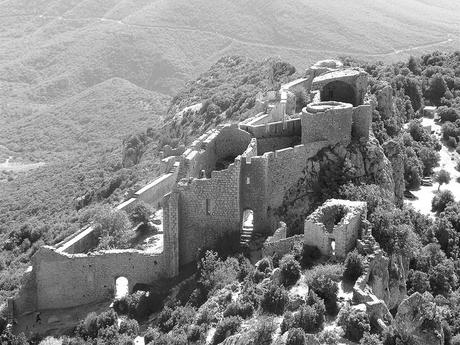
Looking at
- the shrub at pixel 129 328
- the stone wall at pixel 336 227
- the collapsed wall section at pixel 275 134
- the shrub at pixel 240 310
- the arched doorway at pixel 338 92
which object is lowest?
the shrub at pixel 129 328

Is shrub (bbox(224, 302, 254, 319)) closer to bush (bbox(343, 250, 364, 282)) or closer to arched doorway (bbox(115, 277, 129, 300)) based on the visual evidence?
bush (bbox(343, 250, 364, 282))

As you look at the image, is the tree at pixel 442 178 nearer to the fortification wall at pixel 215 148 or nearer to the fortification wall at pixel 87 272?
the fortification wall at pixel 215 148

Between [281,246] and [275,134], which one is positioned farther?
[275,134]

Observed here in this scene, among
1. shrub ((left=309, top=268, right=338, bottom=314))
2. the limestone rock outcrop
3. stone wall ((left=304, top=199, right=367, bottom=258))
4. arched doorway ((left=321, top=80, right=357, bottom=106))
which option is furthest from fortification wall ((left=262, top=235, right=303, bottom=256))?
arched doorway ((left=321, top=80, right=357, bottom=106))

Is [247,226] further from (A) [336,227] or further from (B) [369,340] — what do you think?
(B) [369,340]

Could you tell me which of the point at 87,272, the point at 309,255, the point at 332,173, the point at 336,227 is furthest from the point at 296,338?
the point at 332,173

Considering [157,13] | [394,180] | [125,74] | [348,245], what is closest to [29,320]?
[348,245]

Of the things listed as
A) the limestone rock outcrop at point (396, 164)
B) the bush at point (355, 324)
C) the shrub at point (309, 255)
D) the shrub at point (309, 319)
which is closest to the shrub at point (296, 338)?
the shrub at point (309, 319)
